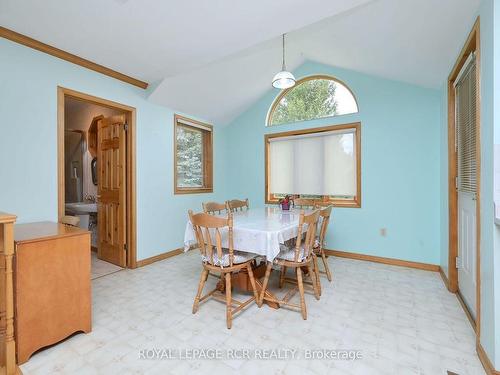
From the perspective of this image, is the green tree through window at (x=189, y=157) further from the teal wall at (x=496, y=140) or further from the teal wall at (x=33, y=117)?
the teal wall at (x=496, y=140)

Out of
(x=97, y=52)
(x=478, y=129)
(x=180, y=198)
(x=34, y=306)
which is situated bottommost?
(x=34, y=306)

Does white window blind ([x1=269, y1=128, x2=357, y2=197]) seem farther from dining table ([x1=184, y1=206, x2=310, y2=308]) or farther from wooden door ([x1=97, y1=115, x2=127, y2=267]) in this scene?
wooden door ([x1=97, y1=115, x2=127, y2=267])

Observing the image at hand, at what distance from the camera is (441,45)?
2.22m

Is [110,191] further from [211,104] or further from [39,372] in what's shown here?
[39,372]

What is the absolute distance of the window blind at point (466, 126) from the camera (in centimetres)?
202

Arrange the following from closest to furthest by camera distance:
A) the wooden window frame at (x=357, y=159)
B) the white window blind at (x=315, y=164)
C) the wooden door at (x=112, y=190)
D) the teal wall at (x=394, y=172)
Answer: the teal wall at (x=394, y=172), the wooden door at (x=112, y=190), the wooden window frame at (x=357, y=159), the white window blind at (x=315, y=164)

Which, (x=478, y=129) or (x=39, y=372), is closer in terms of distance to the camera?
(x=39, y=372)

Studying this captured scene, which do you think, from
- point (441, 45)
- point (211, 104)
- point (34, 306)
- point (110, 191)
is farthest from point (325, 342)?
point (211, 104)

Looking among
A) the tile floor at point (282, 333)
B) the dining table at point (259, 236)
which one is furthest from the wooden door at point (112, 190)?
the dining table at point (259, 236)

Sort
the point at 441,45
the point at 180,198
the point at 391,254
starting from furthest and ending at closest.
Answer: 1. the point at 180,198
2. the point at 391,254
3. the point at 441,45

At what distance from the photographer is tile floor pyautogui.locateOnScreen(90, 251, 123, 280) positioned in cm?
314

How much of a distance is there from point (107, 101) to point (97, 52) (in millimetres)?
559

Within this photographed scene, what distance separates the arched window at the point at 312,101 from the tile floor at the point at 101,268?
3268 mm

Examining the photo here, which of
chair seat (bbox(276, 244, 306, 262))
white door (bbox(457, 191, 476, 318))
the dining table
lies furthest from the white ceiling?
chair seat (bbox(276, 244, 306, 262))
